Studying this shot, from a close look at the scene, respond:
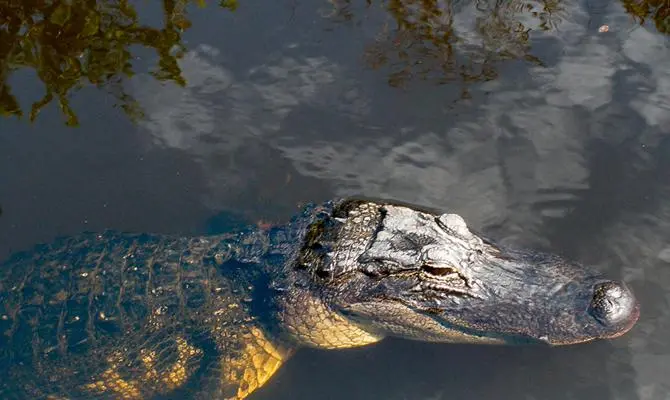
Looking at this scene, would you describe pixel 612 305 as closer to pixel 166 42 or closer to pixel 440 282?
pixel 440 282

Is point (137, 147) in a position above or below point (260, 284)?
above

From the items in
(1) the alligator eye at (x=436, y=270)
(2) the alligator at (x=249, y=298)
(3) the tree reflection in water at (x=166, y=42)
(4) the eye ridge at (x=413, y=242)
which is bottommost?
(2) the alligator at (x=249, y=298)

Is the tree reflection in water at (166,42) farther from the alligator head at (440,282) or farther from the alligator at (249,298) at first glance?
the alligator head at (440,282)

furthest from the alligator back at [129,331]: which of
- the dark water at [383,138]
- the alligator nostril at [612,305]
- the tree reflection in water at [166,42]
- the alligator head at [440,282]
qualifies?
the alligator nostril at [612,305]

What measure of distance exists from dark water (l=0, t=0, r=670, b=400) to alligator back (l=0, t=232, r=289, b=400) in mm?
408

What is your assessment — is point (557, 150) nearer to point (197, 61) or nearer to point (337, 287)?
point (337, 287)

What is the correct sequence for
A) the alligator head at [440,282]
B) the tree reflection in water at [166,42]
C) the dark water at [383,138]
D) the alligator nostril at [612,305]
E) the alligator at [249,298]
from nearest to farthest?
the alligator nostril at [612,305] < the alligator head at [440,282] < the alligator at [249,298] < the dark water at [383,138] < the tree reflection in water at [166,42]

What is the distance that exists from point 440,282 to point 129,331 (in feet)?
7.41

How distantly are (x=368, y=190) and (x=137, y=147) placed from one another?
2138 mm

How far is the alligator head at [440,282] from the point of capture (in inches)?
169

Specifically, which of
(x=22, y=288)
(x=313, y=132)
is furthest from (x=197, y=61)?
(x=22, y=288)

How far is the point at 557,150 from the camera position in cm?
548

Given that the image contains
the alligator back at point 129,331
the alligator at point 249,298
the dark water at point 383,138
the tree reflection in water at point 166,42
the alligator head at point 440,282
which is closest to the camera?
the alligator head at point 440,282

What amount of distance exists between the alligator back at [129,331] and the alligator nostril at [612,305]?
2.22 metres
